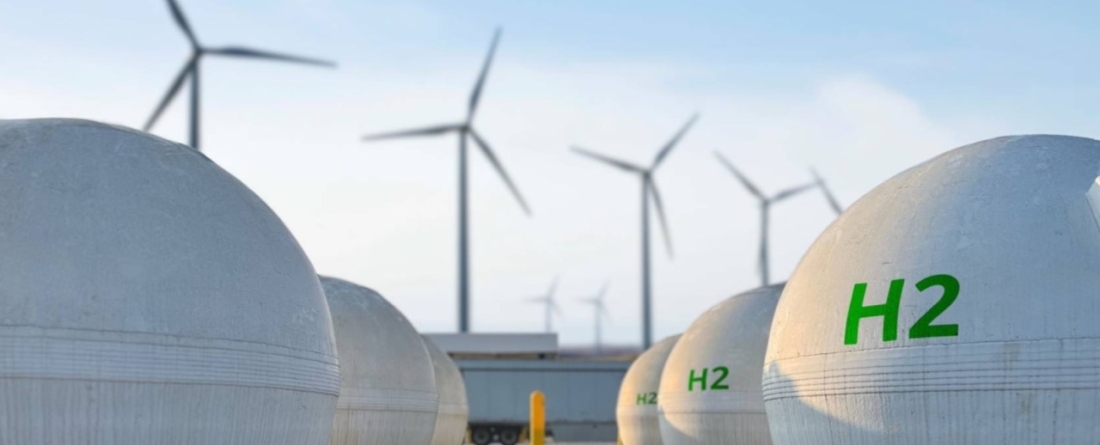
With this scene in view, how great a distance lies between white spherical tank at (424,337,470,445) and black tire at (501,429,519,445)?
28179 mm

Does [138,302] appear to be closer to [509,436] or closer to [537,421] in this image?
[537,421]

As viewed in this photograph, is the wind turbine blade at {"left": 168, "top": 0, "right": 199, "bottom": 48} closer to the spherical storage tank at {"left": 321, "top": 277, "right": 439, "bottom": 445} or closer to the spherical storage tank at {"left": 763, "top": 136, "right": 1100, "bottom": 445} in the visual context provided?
the spherical storage tank at {"left": 321, "top": 277, "right": 439, "bottom": 445}

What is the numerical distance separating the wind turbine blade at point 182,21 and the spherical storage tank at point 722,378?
21.0m

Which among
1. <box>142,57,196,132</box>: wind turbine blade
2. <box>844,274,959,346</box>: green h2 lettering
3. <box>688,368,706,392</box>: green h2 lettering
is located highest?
<box>142,57,196,132</box>: wind turbine blade

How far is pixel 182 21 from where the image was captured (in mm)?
48781

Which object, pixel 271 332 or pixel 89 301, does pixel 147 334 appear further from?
pixel 271 332

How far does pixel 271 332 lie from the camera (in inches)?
777

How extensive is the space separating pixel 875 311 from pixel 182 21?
111ft

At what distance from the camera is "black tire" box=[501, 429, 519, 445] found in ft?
228

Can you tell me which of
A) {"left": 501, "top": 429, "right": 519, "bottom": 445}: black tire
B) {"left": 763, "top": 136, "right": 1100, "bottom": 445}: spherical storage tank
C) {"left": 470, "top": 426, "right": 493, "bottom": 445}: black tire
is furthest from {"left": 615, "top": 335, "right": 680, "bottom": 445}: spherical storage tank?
{"left": 470, "top": 426, "right": 493, "bottom": 445}: black tire

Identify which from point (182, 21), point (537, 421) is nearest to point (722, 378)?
point (537, 421)

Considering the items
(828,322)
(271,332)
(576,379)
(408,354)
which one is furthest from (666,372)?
(576,379)

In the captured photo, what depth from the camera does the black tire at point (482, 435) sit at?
6950 cm

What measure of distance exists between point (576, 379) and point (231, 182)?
165 ft
